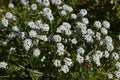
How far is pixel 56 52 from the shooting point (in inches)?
231

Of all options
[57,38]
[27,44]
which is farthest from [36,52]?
[57,38]

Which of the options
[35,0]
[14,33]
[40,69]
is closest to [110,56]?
[40,69]

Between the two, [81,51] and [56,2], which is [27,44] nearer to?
[81,51]

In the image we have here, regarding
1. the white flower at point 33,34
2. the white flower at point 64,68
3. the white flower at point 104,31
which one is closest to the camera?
the white flower at point 64,68

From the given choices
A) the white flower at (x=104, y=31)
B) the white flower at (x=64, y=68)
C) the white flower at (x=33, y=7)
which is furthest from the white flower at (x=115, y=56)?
the white flower at (x=33, y=7)

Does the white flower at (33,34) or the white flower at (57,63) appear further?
the white flower at (33,34)

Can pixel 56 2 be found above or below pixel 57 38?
above

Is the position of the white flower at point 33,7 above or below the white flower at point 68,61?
above

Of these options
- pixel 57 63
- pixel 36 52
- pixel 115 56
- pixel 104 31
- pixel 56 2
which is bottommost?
pixel 57 63

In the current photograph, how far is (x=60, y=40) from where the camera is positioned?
5.95m

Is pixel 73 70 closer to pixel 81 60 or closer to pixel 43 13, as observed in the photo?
pixel 81 60

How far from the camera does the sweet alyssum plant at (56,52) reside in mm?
5785

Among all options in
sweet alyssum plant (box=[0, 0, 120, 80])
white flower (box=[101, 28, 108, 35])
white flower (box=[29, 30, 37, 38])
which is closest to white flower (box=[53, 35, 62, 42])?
sweet alyssum plant (box=[0, 0, 120, 80])

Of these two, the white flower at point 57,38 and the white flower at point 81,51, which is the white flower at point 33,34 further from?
the white flower at point 81,51
